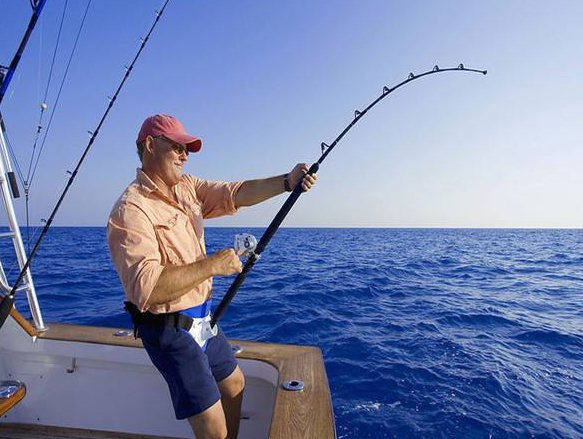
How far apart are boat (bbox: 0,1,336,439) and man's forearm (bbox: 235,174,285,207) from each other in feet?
3.57

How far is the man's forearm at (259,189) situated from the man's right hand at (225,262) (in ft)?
1.95

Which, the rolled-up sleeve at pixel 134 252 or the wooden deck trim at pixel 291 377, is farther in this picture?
the wooden deck trim at pixel 291 377

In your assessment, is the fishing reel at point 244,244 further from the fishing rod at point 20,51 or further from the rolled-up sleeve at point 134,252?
the fishing rod at point 20,51

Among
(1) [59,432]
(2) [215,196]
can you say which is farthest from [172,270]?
(1) [59,432]

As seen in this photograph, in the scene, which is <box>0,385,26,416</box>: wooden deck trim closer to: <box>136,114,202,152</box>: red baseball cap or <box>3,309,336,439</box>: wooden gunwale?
<box>3,309,336,439</box>: wooden gunwale

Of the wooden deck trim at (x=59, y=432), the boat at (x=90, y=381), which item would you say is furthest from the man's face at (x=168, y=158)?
the wooden deck trim at (x=59, y=432)

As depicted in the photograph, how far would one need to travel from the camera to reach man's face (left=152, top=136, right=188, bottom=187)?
174 cm

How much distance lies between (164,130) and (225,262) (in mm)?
725

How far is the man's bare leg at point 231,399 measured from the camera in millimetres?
2020

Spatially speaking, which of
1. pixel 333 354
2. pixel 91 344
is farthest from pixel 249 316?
pixel 91 344

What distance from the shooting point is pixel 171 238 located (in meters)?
1.66

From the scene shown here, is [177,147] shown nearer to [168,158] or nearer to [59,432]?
[168,158]

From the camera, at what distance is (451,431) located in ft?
9.53

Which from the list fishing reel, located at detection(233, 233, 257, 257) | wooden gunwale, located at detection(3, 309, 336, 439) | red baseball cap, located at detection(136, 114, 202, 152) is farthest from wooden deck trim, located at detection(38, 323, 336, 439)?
red baseball cap, located at detection(136, 114, 202, 152)
